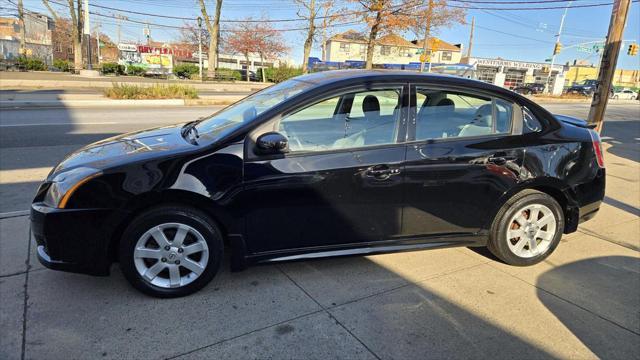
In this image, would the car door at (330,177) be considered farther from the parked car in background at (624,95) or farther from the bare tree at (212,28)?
the parked car in background at (624,95)

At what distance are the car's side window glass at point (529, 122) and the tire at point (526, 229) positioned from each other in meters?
0.54

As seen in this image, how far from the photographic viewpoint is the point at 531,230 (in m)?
3.75

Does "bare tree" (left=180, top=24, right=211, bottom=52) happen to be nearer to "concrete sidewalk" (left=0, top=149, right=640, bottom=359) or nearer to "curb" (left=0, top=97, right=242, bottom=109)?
"curb" (left=0, top=97, right=242, bottom=109)

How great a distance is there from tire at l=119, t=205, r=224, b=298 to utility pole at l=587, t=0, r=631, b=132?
8466 millimetres

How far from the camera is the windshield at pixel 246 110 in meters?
3.28

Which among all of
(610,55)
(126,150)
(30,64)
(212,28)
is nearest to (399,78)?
(126,150)

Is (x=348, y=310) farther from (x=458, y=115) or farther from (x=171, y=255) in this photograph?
(x=458, y=115)

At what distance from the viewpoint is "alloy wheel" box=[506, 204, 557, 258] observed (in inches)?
146

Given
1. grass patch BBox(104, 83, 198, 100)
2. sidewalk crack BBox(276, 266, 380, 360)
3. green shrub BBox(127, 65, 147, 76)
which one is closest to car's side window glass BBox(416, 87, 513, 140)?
sidewalk crack BBox(276, 266, 380, 360)

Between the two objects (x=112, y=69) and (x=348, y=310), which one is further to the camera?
(x=112, y=69)

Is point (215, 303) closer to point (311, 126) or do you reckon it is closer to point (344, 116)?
point (311, 126)

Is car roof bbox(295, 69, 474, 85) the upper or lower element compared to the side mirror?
upper

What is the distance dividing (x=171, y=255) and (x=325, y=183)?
1.21 meters

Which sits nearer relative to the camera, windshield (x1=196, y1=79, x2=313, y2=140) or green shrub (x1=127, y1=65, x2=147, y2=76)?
windshield (x1=196, y1=79, x2=313, y2=140)
